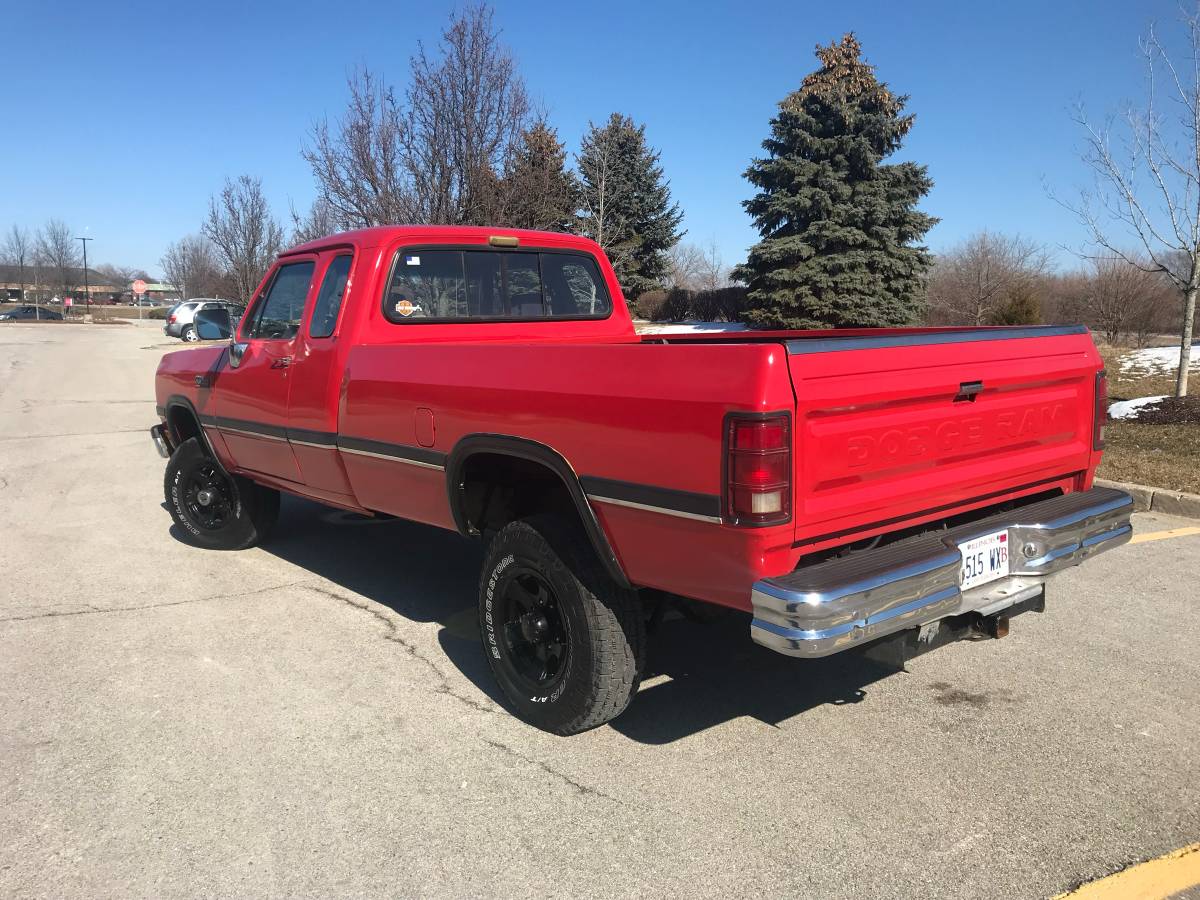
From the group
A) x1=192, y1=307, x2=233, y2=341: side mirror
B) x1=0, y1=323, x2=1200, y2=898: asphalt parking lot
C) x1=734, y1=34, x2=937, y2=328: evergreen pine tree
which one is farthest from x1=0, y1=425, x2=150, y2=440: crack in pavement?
x1=734, y1=34, x2=937, y2=328: evergreen pine tree

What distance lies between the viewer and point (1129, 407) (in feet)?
36.5

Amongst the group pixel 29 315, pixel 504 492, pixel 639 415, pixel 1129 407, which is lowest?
pixel 1129 407

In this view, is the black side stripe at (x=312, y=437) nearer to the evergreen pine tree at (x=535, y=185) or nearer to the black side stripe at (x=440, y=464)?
the black side stripe at (x=440, y=464)

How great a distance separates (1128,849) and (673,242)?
109 feet

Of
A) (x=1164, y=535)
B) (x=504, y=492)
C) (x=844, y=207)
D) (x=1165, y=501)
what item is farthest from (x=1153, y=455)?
(x=844, y=207)

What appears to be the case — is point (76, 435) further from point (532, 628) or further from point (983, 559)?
point (983, 559)

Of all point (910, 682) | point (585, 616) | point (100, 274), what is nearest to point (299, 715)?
point (585, 616)

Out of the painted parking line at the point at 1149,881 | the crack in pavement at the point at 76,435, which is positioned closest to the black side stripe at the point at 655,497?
the painted parking line at the point at 1149,881

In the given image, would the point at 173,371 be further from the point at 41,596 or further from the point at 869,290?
the point at 869,290

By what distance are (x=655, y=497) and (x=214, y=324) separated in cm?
358

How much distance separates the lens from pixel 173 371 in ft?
20.8

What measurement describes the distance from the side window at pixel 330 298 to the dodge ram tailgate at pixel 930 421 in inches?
103

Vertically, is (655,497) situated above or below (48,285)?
below

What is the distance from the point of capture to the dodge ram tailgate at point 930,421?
2.82 metres
